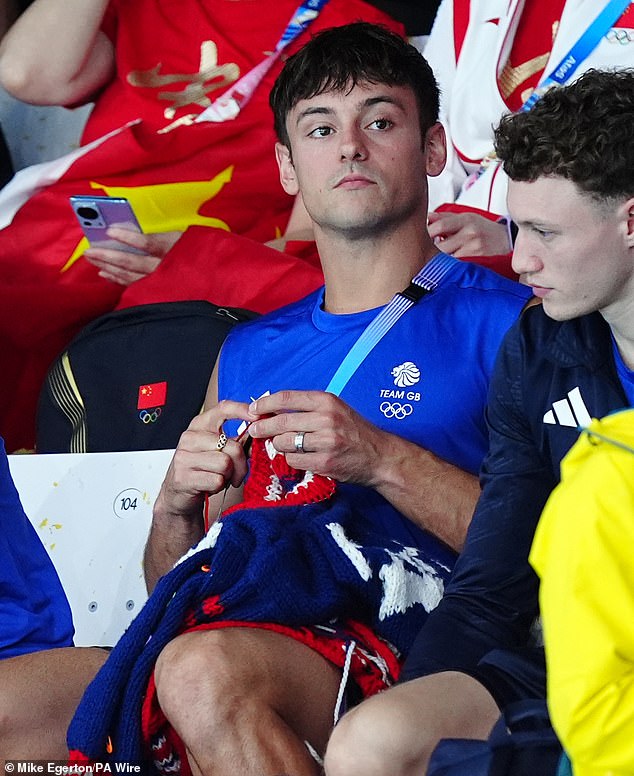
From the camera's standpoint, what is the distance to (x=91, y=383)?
2326mm

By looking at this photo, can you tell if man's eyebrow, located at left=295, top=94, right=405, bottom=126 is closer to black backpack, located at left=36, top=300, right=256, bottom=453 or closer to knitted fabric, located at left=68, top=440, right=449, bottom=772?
black backpack, located at left=36, top=300, right=256, bottom=453

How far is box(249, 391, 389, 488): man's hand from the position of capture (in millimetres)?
1672

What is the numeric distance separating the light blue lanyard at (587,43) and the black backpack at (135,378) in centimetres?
81

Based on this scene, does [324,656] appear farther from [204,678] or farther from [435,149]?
[435,149]

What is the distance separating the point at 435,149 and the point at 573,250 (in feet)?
2.26

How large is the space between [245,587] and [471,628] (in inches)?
10.6

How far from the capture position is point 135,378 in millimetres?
2285

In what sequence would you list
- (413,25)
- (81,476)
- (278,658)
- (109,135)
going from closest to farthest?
(278,658) → (81,476) → (109,135) → (413,25)

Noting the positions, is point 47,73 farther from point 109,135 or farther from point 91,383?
point 91,383

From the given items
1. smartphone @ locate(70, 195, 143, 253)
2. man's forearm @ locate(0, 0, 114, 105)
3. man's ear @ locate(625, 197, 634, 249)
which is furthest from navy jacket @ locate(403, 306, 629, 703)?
man's forearm @ locate(0, 0, 114, 105)

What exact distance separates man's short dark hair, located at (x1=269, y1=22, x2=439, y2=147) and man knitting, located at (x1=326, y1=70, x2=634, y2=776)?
523 mm

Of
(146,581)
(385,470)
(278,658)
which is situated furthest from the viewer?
(146,581)

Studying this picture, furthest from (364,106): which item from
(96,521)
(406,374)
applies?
(96,521)

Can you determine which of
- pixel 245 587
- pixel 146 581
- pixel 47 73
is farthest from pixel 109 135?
Answer: pixel 245 587
